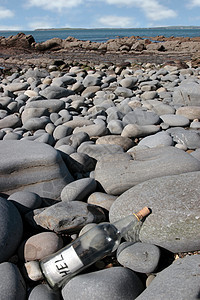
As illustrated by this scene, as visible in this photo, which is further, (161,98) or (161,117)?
(161,98)

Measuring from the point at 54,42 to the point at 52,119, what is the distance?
93.6 ft

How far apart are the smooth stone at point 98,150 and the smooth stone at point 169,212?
1396mm

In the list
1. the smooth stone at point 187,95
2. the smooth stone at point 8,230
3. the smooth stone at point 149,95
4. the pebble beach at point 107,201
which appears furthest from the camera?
the smooth stone at point 149,95

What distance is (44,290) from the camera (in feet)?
6.59

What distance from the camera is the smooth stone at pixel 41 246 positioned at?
2299mm

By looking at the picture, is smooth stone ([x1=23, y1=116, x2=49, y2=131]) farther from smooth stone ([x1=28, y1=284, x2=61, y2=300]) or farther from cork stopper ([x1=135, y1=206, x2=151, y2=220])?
smooth stone ([x1=28, y1=284, x2=61, y2=300])

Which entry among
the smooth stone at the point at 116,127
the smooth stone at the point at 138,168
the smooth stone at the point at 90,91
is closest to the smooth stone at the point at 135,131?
the smooth stone at the point at 116,127

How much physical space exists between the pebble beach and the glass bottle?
6 centimetres

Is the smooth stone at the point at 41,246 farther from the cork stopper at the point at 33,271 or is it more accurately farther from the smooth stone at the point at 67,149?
the smooth stone at the point at 67,149

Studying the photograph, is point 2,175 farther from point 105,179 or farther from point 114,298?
point 114,298

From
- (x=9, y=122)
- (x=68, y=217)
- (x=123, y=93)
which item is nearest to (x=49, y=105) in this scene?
(x=9, y=122)

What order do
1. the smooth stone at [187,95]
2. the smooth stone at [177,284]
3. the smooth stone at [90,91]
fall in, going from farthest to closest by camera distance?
the smooth stone at [90,91], the smooth stone at [187,95], the smooth stone at [177,284]

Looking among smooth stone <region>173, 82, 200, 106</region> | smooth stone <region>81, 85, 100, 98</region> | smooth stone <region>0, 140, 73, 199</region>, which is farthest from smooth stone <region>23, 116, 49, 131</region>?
smooth stone <region>173, 82, 200, 106</region>

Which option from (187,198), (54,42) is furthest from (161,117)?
(54,42)
